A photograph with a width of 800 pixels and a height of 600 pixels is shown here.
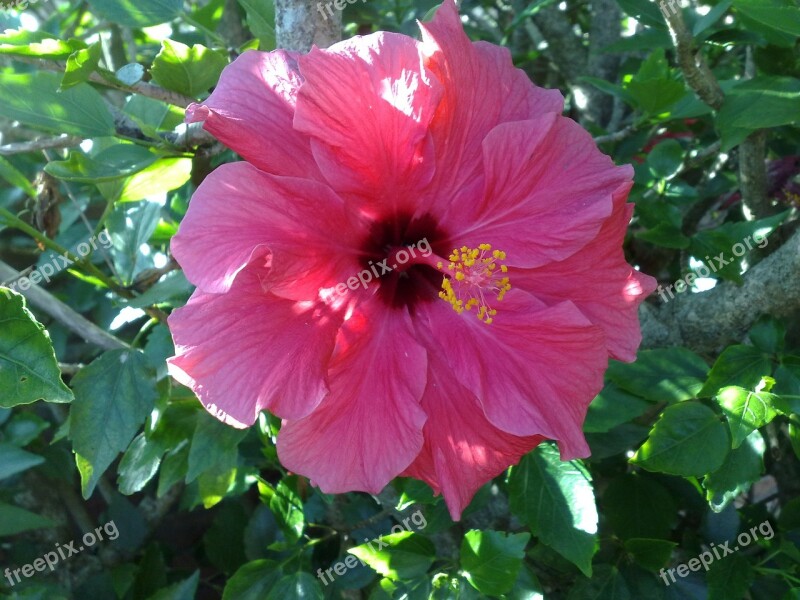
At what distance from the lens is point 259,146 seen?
4.04 ft

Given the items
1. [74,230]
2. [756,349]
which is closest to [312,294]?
[756,349]

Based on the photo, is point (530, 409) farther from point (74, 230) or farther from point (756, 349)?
point (74, 230)

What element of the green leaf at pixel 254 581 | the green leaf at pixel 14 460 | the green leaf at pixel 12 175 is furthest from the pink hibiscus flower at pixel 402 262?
the green leaf at pixel 14 460

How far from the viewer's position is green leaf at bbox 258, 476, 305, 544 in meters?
1.78

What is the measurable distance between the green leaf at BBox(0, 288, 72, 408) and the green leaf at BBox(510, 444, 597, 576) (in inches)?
32.7

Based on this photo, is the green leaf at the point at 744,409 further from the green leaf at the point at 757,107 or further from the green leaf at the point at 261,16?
the green leaf at the point at 261,16

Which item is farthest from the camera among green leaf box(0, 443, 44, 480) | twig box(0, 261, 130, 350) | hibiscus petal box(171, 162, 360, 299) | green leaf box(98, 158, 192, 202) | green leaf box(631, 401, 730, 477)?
twig box(0, 261, 130, 350)

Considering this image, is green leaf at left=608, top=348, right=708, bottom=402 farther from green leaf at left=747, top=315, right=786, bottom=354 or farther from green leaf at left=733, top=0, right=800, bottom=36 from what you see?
green leaf at left=733, top=0, right=800, bottom=36

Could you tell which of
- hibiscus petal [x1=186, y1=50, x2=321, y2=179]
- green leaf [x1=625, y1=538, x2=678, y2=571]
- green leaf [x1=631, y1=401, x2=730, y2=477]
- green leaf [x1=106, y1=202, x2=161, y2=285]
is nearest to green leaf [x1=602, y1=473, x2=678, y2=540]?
green leaf [x1=625, y1=538, x2=678, y2=571]

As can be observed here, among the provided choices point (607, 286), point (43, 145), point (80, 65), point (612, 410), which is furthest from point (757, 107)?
point (43, 145)

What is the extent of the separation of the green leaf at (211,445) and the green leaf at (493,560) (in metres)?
0.49

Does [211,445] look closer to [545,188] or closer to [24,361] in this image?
[24,361]

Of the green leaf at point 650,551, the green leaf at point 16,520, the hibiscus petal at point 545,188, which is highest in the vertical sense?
the hibiscus petal at point 545,188

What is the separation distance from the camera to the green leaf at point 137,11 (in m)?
1.70
